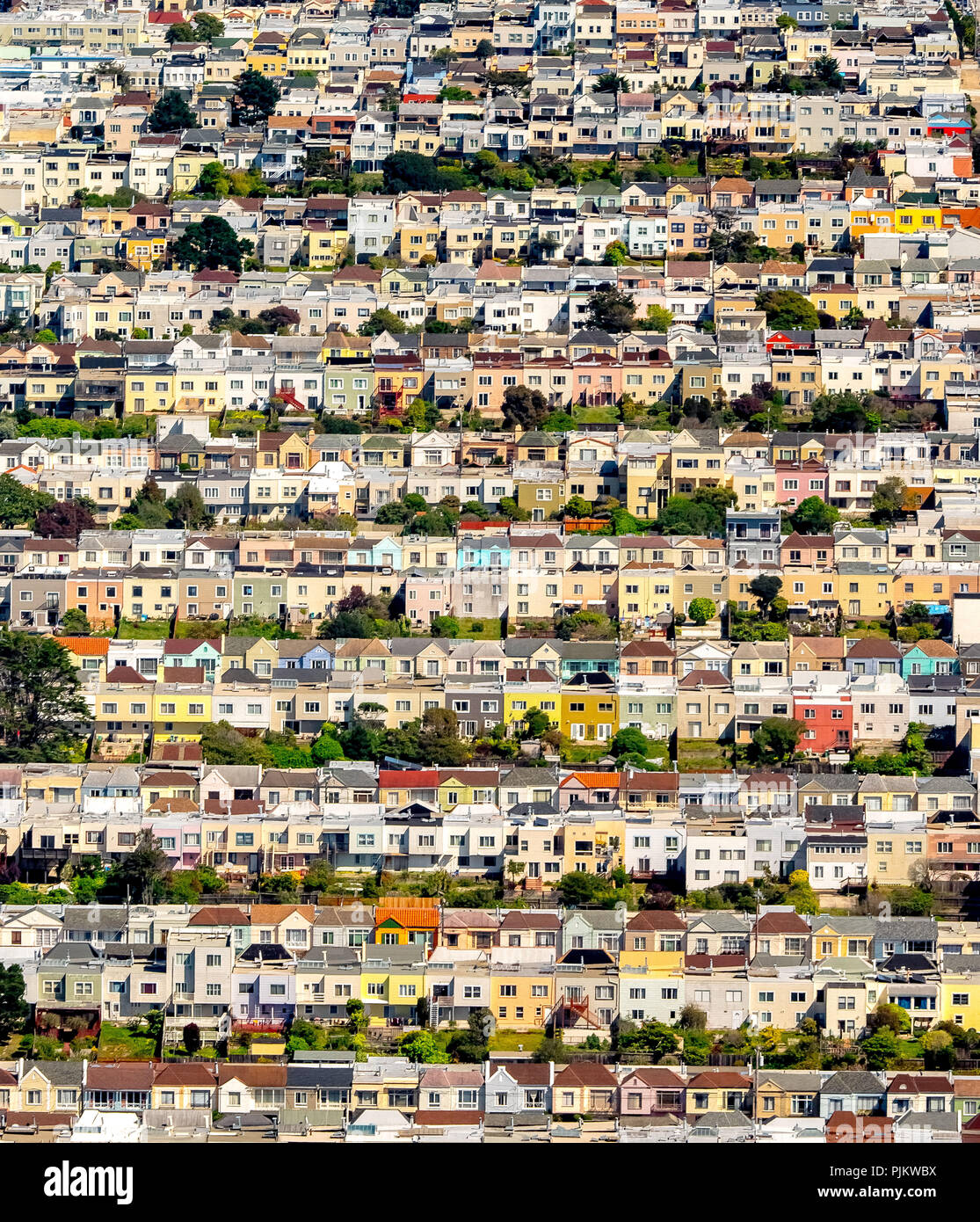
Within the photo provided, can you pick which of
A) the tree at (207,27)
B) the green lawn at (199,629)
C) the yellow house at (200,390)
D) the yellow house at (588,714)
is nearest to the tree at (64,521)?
the green lawn at (199,629)

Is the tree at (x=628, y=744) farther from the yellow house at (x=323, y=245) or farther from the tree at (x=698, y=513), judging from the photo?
the yellow house at (x=323, y=245)

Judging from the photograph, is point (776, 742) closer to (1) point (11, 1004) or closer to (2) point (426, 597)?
(2) point (426, 597)

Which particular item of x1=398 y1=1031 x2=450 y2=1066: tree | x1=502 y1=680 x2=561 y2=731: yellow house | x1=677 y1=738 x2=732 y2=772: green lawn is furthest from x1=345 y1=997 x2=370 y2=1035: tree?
x1=502 y1=680 x2=561 y2=731: yellow house

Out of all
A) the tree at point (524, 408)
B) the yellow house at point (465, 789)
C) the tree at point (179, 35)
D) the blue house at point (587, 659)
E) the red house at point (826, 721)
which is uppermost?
the tree at point (179, 35)

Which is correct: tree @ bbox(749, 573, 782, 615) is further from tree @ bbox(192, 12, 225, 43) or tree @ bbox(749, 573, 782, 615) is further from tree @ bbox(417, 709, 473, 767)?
tree @ bbox(192, 12, 225, 43)

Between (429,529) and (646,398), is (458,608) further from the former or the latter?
(646,398)

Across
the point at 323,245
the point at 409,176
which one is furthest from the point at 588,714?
the point at 409,176

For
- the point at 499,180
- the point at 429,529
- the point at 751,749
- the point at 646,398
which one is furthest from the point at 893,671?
the point at 499,180
